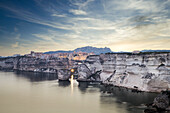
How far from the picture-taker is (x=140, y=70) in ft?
173

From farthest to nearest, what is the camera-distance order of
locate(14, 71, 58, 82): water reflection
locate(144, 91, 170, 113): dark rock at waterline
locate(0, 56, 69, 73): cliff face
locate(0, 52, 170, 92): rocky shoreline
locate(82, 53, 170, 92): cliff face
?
locate(0, 56, 69, 73): cliff face < locate(14, 71, 58, 82): water reflection < locate(0, 52, 170, 92): rocky shoreline < locate(82, 53, 170, 92): cliff face < locate(144, 91, 170, 113): dark rock at waterline

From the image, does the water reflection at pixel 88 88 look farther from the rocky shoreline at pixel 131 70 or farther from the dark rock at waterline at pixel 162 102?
the dark rock at waterline at pixel 162 102

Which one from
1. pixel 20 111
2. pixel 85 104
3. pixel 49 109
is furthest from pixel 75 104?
pixel 20 111

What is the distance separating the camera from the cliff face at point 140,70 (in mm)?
46884

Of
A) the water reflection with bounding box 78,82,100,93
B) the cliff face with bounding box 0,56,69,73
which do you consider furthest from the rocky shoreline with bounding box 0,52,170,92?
the cliff face with bounding box 0,56,69,73

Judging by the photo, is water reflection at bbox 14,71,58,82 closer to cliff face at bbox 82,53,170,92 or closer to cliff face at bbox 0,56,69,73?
cliff face at bbox 0,56,69,73

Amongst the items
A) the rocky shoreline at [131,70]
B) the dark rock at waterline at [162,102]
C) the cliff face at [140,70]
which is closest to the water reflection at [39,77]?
the rocky shoreline at [131,70]

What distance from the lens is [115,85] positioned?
205ft

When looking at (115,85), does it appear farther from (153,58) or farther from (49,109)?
(49,109)

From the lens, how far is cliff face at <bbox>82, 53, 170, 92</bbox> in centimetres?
4688

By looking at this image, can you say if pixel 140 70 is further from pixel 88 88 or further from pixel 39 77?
pixel 39 77

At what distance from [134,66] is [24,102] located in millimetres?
37441

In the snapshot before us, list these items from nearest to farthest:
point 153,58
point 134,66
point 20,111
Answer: point 20,111 < point 153,58 < point 134,66

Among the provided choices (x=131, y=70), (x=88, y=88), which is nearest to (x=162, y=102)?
(x=131, y=70)
